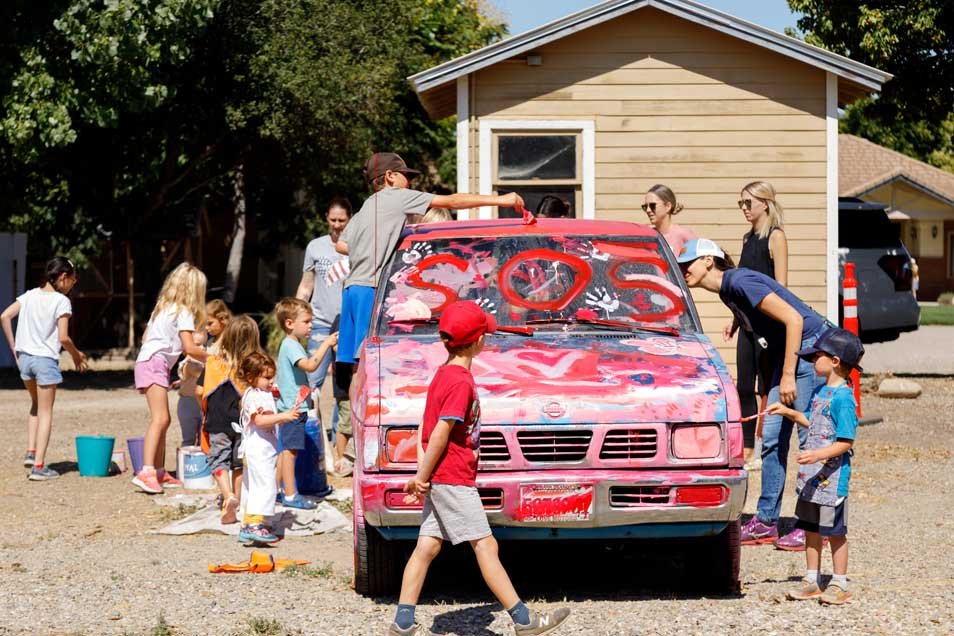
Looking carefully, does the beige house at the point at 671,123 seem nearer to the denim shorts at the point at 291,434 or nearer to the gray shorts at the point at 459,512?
the denim shorts at the point at 291,434

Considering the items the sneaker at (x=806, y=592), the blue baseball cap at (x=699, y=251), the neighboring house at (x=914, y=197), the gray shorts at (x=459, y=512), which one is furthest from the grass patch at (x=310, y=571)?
the neighboring house at (x=914, y=197)

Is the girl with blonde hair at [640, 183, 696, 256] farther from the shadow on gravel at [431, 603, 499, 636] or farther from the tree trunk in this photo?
the tree trunk

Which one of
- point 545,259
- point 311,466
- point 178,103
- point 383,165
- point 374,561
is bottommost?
point 374,561

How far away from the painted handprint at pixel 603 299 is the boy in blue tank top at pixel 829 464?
1.10m

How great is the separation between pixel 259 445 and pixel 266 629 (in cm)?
259

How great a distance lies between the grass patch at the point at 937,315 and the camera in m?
38.7

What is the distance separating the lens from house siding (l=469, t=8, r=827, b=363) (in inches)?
591

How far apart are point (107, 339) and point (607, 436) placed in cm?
2542

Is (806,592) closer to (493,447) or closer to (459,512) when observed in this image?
(493,447)

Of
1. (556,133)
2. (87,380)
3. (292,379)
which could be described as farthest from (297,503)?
(87,380)

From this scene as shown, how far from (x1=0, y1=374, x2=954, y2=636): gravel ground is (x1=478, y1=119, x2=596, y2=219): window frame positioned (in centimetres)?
499

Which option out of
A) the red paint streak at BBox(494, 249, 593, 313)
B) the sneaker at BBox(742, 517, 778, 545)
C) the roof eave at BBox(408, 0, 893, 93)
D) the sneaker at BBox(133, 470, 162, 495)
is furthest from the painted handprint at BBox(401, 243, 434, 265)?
the roof eave at BBox(408, 0, 893, 93)

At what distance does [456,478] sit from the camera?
228 inches

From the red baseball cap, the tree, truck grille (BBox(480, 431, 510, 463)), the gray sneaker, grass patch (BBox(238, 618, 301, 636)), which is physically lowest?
grass patch (BBox(238, 618, 301, 636))
